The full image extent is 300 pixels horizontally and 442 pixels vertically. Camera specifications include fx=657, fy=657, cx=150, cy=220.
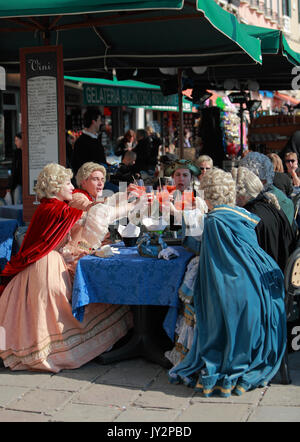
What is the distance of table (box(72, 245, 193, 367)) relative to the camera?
14.5 ft

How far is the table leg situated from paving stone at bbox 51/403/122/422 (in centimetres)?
83

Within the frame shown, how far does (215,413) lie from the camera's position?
378cm

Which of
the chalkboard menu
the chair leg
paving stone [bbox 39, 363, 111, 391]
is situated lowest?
paving stone [bbox 39, 363, 111, 391]

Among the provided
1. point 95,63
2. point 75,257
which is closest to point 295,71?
point 95,63

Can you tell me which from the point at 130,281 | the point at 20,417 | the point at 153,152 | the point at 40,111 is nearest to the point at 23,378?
the point at 20,417

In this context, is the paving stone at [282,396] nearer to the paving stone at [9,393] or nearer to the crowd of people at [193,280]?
the crowd of people at [193,280]

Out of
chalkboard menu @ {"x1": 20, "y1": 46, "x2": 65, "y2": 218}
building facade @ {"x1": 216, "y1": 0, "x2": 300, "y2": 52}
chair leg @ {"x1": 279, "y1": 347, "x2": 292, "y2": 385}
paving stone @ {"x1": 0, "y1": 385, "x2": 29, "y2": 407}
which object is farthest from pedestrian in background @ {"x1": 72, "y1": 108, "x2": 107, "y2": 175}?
building facade @ {"x1": 216, "y1": 0, "x2": 300, "y2": 52}

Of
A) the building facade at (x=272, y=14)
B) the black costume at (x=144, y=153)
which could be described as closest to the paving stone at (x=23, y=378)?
the black costume at (x=144, y=153)

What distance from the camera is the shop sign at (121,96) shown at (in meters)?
11.6

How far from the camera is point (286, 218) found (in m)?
4.80

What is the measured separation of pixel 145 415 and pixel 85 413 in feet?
1.17

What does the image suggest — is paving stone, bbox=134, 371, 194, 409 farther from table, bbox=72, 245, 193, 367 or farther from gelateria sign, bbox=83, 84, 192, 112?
gelateria sign, bbox=83, 84, 192, 112

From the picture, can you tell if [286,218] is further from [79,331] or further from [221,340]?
[79,331]

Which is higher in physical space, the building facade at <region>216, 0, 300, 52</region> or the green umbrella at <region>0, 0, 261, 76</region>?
the building facade at <region>216, 0, 300, 52</region>
